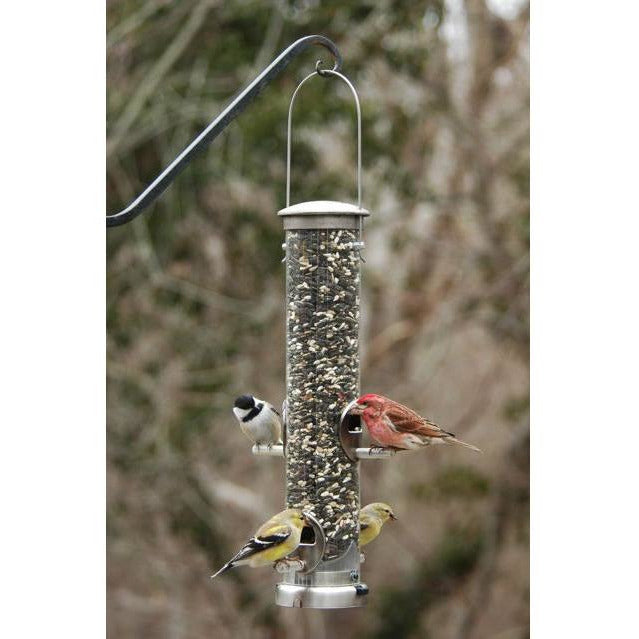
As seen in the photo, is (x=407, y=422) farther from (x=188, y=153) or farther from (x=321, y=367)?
(x=188, y=153)

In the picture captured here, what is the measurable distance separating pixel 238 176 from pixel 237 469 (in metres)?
2.45

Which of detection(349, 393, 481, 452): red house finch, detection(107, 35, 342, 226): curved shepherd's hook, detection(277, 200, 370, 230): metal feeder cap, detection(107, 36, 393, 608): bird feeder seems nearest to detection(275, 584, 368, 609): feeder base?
detection(107, 36, 393, 608): bird feeder

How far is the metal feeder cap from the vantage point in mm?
3578

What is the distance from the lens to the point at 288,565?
11.4ft

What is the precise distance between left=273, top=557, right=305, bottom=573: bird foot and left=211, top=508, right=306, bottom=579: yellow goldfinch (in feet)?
0.10

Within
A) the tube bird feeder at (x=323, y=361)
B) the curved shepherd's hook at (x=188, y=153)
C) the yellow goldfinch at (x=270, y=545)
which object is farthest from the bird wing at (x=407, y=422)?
the curved shepherd's hook at (x=188, y=153)

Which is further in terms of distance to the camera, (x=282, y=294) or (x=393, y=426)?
(x=282, y=294)

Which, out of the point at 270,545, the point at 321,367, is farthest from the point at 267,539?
the point at 321,367

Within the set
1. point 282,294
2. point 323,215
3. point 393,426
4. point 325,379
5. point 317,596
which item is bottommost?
point 317,596

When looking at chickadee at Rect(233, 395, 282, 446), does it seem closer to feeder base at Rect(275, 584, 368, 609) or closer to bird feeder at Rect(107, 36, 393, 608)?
bird feeder at Rect(107, 36, 393, 608)

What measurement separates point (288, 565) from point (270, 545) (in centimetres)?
11

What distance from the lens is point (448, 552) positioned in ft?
28.2

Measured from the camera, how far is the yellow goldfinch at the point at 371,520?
12.1ft

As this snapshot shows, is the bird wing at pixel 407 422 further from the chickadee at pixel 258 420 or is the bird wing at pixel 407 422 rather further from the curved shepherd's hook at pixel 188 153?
the curved shepherd's hook at pixel 188 153
